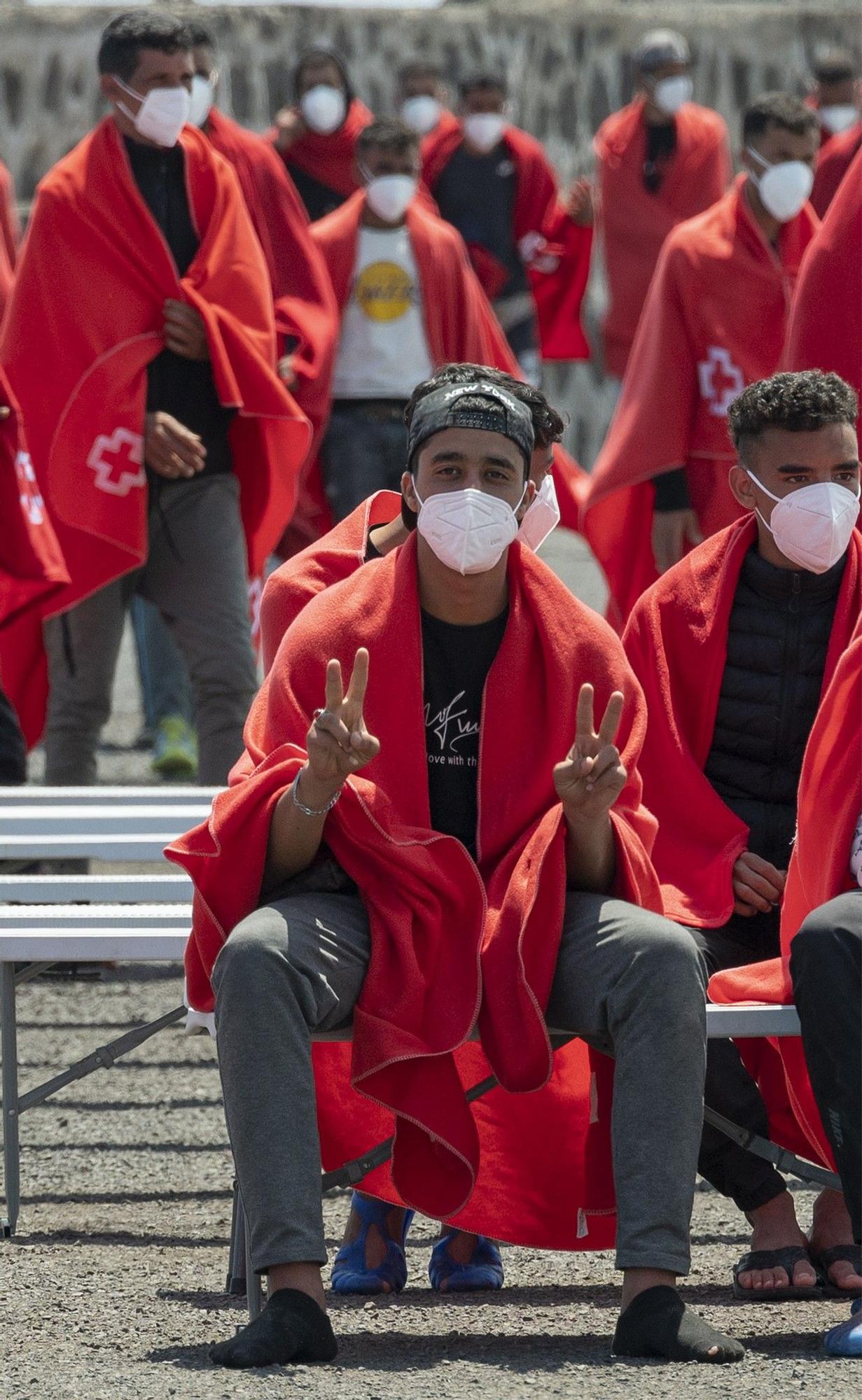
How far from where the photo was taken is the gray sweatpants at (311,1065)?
3604 mm

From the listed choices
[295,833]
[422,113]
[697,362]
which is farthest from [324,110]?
[295,833]

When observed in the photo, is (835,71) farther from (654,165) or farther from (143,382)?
(143,382)

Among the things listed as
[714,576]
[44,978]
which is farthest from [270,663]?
[44,978]

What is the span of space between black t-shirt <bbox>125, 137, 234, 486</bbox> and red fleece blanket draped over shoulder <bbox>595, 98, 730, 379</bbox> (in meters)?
4.58

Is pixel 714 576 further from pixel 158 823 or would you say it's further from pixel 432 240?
pixel 432 240

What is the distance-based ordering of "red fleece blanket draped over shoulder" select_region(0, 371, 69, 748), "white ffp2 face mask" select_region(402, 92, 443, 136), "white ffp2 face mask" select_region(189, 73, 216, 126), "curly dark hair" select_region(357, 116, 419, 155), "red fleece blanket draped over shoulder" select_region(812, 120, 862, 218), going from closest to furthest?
1. "red fleece blanket draped over shoulder" select_region(0, 371, 69, 748)
2. "white ffp2 face mask" select_region(189, 73, 216, 126)
3. "curly dark hair" select_region(357, 116, 419, 155)
4. "red fleece blanket draped over shoulder" select_region(812, 120, 862, 218)
5. "white ffp2 face mask" select_region(402, 92, 443, 136)

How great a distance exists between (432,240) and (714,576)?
3614 millimetres

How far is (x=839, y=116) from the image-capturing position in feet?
37.0

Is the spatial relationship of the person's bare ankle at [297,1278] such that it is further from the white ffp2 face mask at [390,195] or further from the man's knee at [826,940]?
the white ffp2 face mask at [390,195]

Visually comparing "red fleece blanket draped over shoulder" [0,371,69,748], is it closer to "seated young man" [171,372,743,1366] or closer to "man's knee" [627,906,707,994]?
"seated young man" [171,372,743,1366]

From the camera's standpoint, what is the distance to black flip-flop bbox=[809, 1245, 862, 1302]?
13.6ft

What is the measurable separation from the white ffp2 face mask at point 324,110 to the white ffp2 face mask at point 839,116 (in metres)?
2.57

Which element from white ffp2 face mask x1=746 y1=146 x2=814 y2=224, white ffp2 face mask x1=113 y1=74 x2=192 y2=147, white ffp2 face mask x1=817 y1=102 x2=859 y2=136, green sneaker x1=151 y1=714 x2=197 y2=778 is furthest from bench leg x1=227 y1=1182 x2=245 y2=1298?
white ffp2 face mask x1=817 y1=102 x2=859 y2=136

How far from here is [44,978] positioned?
6.27 metres
